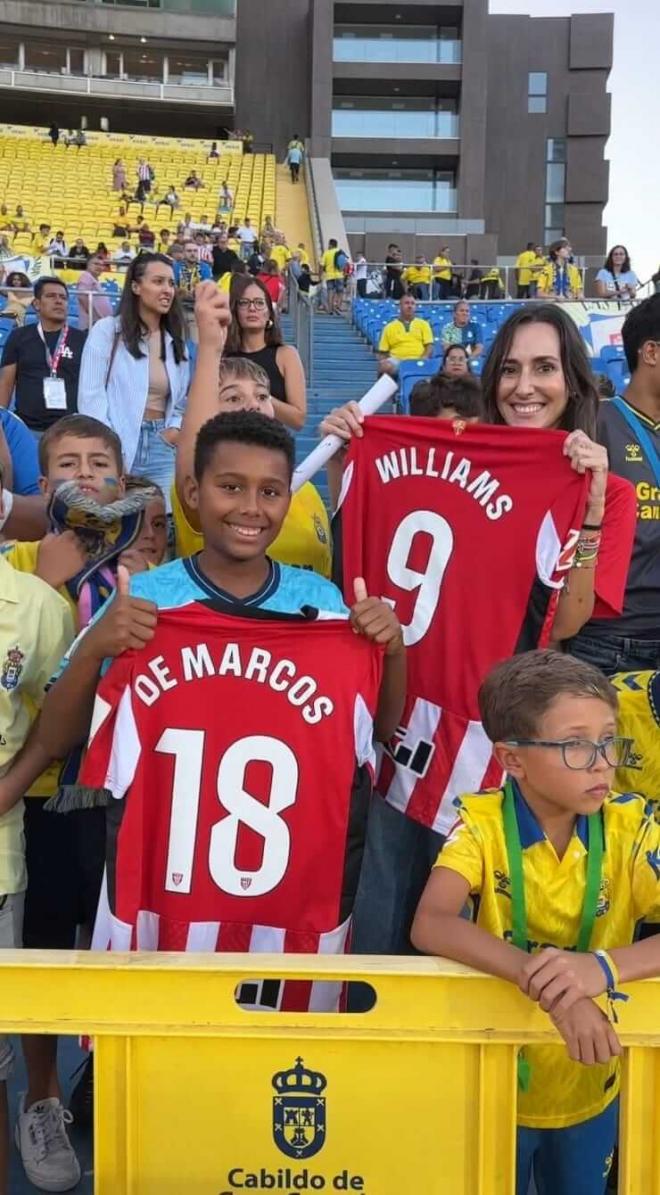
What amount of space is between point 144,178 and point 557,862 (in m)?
28.9

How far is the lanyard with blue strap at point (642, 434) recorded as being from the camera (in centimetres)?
271

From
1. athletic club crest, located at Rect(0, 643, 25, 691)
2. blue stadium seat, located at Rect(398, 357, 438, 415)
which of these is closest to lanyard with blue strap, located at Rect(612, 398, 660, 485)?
athletic club crest, located at Rect(0, 643, 25, 691)

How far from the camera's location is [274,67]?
36.1 m

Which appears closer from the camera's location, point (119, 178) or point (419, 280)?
point (419, 280)

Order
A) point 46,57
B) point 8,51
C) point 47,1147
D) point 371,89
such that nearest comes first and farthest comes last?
point 47,1147
point 8,51
point 46,57
point 371,89

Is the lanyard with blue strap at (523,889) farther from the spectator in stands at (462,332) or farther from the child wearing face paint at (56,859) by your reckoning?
the spectator in stands at (462,332)

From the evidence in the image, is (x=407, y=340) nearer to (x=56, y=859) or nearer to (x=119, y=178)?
(x=56, y=859)

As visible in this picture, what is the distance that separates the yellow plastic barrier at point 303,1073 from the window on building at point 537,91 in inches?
1606

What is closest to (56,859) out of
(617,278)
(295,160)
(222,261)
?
(222,261)

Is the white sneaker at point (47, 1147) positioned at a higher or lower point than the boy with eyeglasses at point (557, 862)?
lower

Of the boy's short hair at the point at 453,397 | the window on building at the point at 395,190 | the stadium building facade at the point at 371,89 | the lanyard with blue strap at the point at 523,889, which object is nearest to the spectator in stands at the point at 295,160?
the stadium building facade at the point at 371,89

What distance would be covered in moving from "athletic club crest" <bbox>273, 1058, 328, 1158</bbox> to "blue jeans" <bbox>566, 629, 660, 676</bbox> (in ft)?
4.51

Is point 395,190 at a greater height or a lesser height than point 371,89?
lesser

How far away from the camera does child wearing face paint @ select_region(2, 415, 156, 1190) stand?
238 cm
